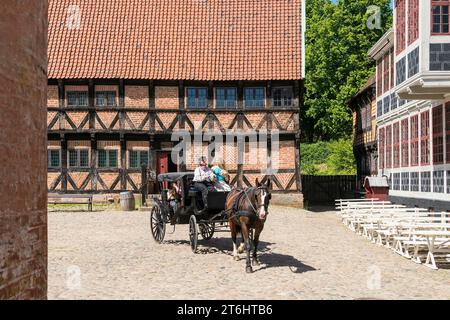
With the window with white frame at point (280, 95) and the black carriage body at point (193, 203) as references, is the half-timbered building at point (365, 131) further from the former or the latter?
the black carriage body at point (193, 203)

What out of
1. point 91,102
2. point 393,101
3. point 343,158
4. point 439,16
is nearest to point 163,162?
point 91,102

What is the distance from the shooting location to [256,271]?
11.2m

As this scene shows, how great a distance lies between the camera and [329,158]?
4481cm

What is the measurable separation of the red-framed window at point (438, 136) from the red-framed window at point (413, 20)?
2348mm

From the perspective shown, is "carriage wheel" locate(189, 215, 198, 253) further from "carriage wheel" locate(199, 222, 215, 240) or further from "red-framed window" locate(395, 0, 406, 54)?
"red-framed window" locate(395, 0, 406, 54)

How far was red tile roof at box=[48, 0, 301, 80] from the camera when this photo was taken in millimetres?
29422

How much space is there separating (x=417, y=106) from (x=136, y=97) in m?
13.4

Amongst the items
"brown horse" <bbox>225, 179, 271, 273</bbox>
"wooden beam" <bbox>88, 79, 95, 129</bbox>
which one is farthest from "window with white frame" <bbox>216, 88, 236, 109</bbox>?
"brown horse" <bbox>225, 179, 271, 273</bbox>

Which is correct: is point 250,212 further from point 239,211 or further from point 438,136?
point 438,136

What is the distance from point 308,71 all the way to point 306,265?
1334 inches

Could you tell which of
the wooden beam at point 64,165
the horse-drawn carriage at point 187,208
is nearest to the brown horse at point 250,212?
the horse-drawn carriage at point 187,208
